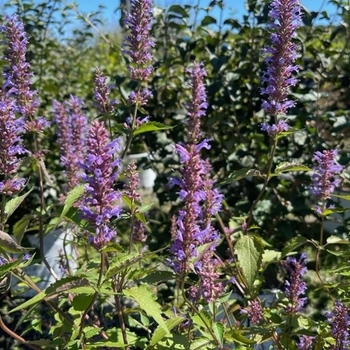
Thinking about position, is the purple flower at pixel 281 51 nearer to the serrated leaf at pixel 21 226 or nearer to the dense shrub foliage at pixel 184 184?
the dense shrub foliage at pixel 184 184

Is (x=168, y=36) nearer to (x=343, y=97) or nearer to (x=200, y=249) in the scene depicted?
(x=343, y=97)

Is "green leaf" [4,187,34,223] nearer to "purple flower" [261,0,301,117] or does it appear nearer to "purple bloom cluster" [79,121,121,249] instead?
"purple bloom cluster" [79,121,121,249]

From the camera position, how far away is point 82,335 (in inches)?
83.2

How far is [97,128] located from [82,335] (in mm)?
850

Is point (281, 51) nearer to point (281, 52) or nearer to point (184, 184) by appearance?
Answer: point (281, 52)

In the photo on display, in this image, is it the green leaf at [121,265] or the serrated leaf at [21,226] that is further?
the serrated leaf at [21,226]

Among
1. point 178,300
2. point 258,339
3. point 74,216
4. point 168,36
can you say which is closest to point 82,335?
point 74,216

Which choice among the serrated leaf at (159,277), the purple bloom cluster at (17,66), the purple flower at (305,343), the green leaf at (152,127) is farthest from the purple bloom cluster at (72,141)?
the purple flower at (305,343)

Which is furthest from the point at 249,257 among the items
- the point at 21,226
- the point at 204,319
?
the point at 21,226

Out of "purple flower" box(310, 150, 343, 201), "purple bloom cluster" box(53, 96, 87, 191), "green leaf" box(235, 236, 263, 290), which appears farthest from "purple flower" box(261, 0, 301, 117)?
"purple bloom cluster" box(53, 96, 87, 191)

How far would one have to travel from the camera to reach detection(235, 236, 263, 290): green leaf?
2.19 m

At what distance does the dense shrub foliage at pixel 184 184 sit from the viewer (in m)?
1.99

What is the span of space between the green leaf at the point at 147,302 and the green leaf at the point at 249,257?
47cm

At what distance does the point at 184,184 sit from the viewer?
1855 millimetres
